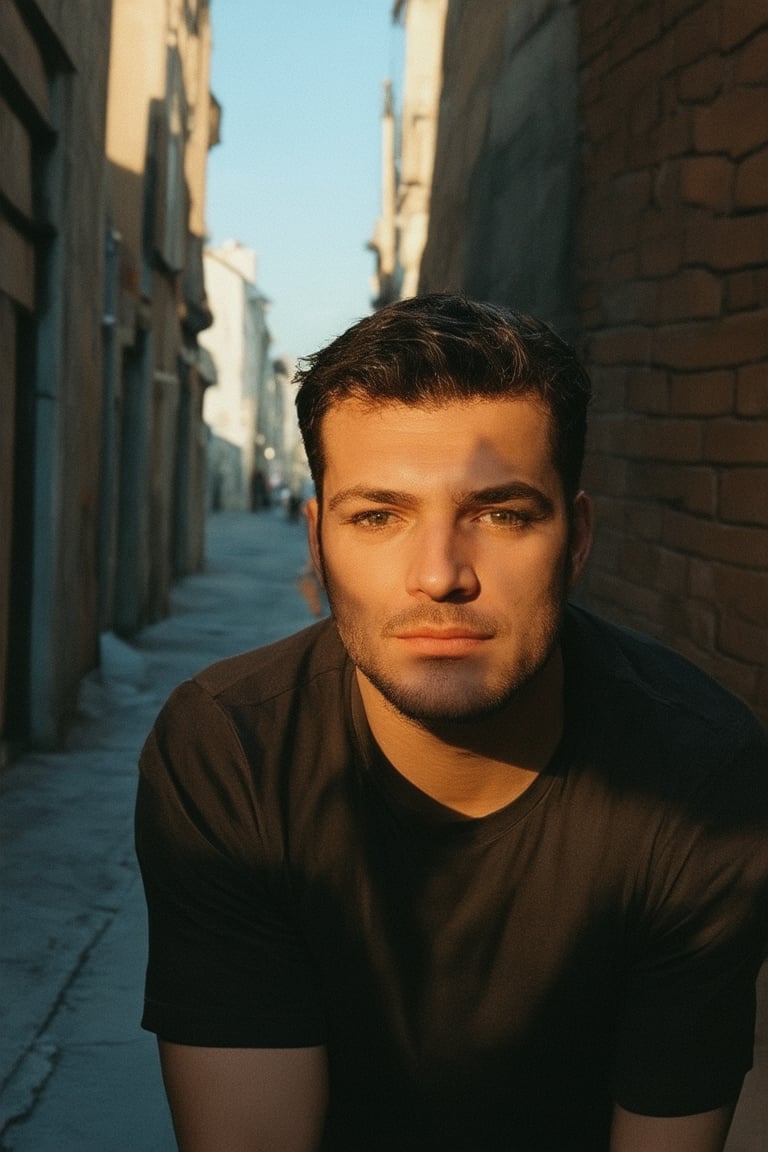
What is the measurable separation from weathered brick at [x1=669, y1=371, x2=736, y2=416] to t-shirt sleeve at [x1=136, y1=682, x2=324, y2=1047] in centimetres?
295

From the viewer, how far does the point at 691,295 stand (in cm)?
500

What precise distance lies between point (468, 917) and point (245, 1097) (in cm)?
33

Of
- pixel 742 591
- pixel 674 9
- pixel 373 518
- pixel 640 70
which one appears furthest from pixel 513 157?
pixel 373 518

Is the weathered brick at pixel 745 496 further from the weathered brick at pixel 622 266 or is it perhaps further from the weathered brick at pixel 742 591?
the weathered brick at pixel 622 266

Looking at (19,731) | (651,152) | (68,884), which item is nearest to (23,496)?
(19,731)

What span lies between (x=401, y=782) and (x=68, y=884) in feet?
9.57

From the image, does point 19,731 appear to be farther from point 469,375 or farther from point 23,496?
point 469,375

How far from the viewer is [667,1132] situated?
199cm

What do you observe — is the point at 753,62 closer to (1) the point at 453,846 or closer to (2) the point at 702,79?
(2) the point at 702,79

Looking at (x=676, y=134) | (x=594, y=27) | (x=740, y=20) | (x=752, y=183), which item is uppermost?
(x=594, y=27)

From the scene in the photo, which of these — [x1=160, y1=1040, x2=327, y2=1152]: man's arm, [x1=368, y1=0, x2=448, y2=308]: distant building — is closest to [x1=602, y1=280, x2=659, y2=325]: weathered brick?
[x1=160, y1=1040, x2=327, y2=1152]: man's arm

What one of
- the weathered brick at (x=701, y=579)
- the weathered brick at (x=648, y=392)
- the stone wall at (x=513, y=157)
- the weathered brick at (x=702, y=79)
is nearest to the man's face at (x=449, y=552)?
the weathered brick at (x=701, y=579)

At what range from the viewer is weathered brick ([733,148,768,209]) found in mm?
4523

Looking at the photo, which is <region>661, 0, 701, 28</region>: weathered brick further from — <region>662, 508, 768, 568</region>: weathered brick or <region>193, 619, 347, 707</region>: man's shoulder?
<region>193, 619, 347, 707</region>: man's shoulder
